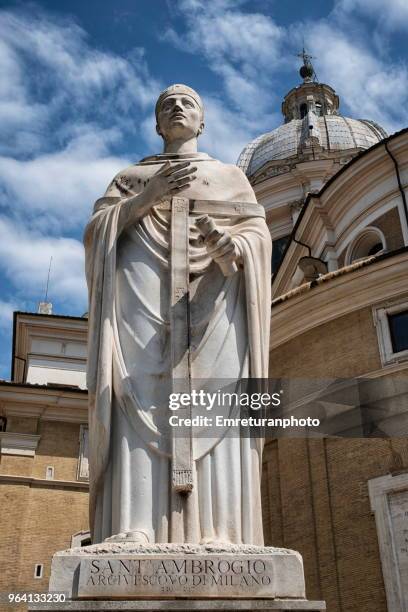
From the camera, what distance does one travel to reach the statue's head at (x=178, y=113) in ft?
21.3

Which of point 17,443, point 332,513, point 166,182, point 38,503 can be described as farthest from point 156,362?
point 17,443

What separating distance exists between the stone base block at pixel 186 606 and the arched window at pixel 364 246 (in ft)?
65.4

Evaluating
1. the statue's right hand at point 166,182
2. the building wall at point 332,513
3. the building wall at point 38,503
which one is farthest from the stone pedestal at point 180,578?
the building wall at point 38,503

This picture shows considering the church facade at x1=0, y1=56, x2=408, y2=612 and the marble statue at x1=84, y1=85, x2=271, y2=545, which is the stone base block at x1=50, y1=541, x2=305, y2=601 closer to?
the marble statue at x1=84, y1=85, x2=271, y2=545

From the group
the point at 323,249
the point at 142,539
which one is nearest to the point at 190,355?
the point at 142,539

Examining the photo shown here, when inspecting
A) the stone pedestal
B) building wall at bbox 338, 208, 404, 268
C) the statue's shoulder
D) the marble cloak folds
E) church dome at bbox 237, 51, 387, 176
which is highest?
church dome at bbox 237, 51, 387, 176

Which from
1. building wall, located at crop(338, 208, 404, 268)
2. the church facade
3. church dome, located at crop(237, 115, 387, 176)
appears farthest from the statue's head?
church dome, located at crop(237, 115, 387, 176)

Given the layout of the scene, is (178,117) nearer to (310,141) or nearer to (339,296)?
(339,296)

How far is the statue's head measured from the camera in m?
6.50

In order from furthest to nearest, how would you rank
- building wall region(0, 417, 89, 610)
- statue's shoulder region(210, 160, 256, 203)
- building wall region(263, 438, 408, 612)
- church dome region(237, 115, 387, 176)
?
church dome region(237, 115, 387, 176) → building wall region(0, 417, 89, 610) → building wall region(263, 438, 408, 612) → statue's shoulder region(210, 160, 256, 203)

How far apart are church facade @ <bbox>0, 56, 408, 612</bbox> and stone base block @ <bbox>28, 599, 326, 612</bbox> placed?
10398 millimetres

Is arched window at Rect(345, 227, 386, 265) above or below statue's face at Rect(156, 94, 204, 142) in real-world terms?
above

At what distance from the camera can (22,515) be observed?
2194 centimetres

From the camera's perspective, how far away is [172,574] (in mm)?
4289
